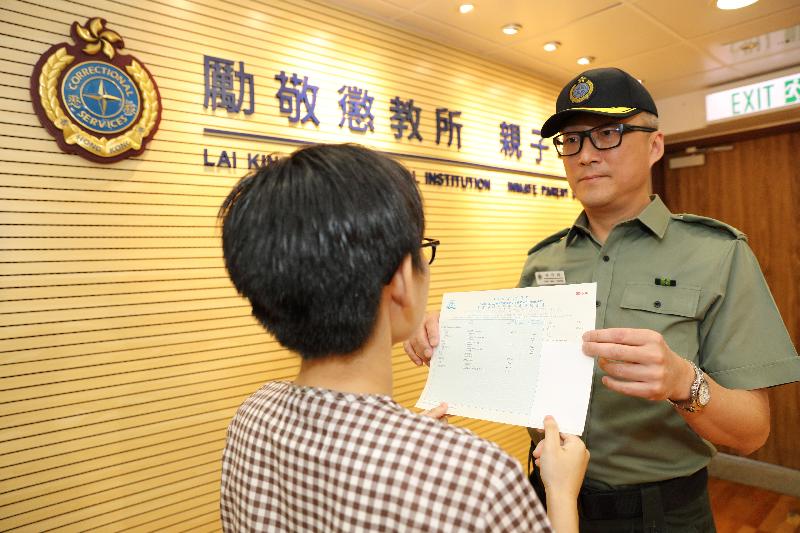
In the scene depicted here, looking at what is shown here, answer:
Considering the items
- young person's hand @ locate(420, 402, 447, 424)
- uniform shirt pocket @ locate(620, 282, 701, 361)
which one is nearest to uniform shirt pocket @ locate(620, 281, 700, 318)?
uniform shirt pocket @ locate(620, 282, 701, 361)

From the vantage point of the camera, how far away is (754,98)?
449 cm

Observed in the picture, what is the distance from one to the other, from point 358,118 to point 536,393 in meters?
2.40

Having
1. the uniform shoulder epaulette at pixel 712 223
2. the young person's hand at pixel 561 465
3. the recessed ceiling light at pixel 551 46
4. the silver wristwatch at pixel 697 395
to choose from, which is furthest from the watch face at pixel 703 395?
the recessed ceiling light at pixel 551 46

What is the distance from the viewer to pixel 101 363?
7.52 ft

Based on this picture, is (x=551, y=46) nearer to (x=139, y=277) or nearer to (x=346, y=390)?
Answer: (x=139, y=277)

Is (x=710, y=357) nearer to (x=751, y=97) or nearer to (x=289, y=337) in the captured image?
(x=289, y=337)

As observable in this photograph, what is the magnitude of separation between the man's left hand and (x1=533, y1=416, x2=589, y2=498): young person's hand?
0.20 metres

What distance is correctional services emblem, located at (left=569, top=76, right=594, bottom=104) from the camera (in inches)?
66.8

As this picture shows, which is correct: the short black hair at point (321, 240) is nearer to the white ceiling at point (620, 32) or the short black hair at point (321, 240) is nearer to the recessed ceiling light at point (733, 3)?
the white ceiling at point (620, 32)

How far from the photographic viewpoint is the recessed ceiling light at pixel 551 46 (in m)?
3.80

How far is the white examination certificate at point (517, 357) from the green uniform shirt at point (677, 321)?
1.43ft

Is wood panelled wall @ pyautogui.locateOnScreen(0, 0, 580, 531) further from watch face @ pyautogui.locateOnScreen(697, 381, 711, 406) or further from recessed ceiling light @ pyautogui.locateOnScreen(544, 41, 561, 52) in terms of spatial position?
watch face @ pyautogui.locateOnScreen(697, 381, 711, 406)

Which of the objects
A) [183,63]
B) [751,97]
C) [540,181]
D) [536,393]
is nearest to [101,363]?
[183,63]

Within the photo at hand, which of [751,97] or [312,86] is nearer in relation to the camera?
[312,86]
